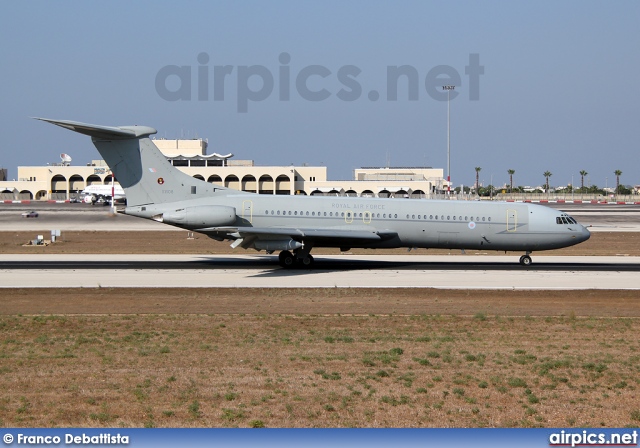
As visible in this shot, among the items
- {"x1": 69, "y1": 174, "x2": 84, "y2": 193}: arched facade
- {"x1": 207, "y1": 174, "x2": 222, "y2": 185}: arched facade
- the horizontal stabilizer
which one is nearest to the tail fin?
the horizontal stabilizer

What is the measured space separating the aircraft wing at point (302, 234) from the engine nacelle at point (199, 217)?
0.38 meters

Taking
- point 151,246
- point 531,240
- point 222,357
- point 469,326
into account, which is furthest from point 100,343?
point 151,246

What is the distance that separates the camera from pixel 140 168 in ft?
120

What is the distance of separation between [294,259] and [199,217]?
5.14 metres

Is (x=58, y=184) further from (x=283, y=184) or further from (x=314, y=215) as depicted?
(x=314, y=215)

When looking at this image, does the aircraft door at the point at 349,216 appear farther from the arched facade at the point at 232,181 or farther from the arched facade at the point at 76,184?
the arched facade at the point at 76,184

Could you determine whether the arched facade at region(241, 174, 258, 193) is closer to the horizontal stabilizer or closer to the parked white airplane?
the parked white airplane

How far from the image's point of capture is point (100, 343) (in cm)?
1828

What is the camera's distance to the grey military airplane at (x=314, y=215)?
3619 centimetres

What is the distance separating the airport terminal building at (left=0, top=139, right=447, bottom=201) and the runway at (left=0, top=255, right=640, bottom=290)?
80485 mm

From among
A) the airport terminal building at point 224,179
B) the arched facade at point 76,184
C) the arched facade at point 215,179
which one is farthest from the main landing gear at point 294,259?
the arched facade at point 76,184

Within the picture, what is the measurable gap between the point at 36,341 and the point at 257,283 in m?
13.4

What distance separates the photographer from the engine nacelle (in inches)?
1398

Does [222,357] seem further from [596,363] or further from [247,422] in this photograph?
[596,363]
